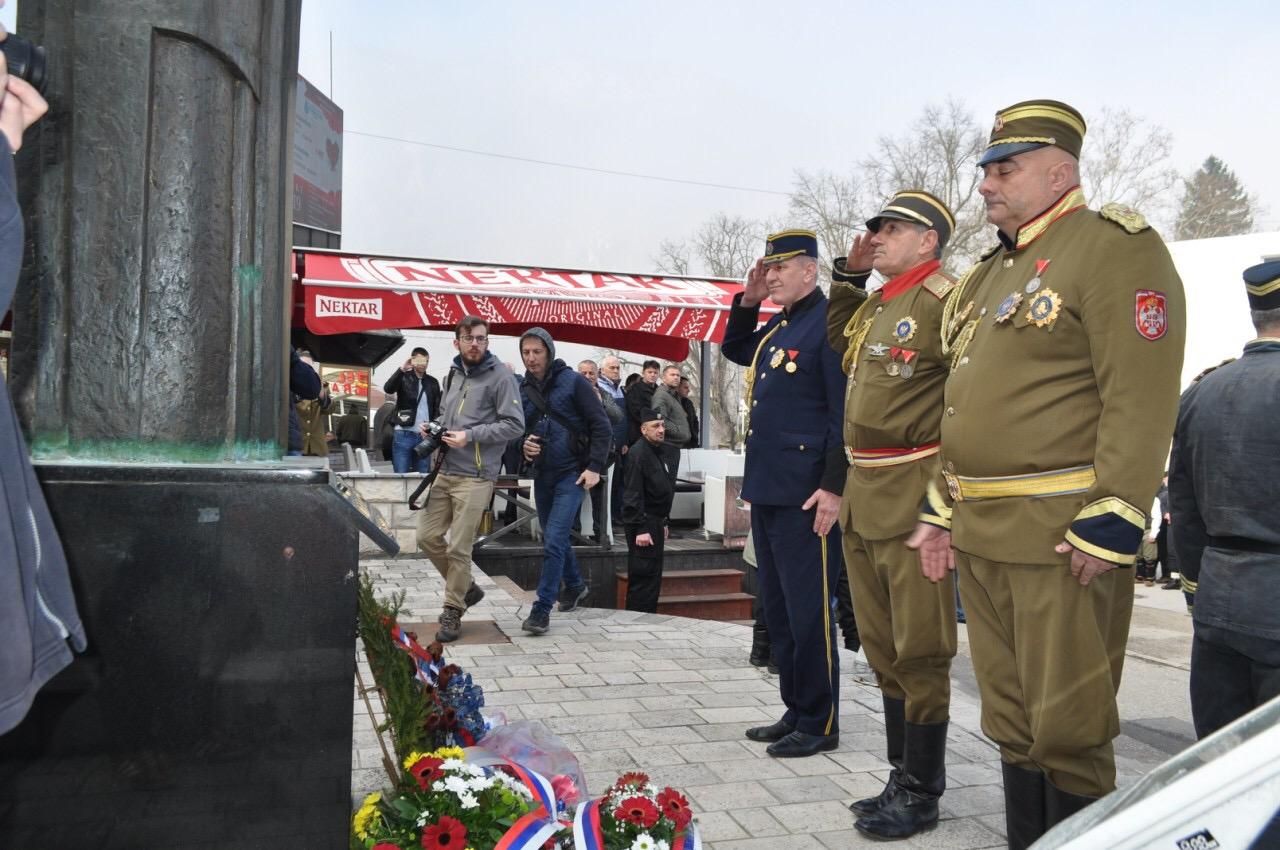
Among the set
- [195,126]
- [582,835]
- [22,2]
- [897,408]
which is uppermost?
[22,2]

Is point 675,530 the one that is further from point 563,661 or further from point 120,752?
point 120,752

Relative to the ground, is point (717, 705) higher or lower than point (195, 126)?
lower

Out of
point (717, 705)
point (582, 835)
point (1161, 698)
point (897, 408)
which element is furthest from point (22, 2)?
point (1161, 698)

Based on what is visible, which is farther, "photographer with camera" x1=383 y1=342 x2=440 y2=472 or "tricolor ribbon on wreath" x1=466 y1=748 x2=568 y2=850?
"photographer with camera" x1=383 y1=342 x2=440 y2=472

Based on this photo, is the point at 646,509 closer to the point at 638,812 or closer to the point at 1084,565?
the point at 638,812

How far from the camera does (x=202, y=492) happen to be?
209cm

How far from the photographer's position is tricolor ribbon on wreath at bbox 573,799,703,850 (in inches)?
99.2

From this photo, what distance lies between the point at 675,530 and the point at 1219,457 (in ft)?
29.3

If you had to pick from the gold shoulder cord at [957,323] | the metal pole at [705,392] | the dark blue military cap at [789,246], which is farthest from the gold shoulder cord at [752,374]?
the metal pole at [705,392]

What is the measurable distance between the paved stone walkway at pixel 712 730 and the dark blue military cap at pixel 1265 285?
1912 millimetres

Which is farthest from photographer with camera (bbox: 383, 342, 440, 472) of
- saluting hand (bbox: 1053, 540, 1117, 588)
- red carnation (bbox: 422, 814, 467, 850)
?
saluting hand (bbox: 1053, 540, 1117, 588)

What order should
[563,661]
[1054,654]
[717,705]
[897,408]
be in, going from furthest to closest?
[563,661], [717,705], [897,408], [1054,654]

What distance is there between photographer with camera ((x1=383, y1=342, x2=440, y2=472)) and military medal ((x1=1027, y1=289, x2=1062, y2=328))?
971 cm

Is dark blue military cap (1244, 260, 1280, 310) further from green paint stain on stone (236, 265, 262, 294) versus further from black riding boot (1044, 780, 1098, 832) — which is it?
green paint stain on stone (236, 265, 262, 294)
